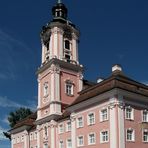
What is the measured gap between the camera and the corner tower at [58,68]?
6125cm

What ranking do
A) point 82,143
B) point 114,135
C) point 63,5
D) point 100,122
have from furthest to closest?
point 63,5, point 82,143, point 100,122, point 114,135

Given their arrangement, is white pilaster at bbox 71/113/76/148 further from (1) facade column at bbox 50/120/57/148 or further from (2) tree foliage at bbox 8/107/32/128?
(2) tree foliage at bbox 8/107/32/128

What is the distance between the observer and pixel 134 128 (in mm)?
44750

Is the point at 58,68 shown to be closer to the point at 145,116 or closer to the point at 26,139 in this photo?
→ the point at 26,139

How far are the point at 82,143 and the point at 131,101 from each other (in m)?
9.50

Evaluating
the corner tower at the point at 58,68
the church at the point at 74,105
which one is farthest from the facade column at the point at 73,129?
the corner tower at the point at 58,68

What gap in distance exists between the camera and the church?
44.4 meters

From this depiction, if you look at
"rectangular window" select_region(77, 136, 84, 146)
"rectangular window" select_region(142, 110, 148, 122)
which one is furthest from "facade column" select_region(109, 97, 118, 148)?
"rectangular window" select_region(77, 136, 84, 146)

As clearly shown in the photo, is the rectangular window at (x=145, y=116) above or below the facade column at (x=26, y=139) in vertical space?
above

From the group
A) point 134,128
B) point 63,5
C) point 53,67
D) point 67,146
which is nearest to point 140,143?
point 134,128

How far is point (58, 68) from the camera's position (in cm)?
6234

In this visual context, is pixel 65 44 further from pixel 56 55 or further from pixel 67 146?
pixel 67 146

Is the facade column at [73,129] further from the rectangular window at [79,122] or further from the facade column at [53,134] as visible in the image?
the facade column at [53,134]

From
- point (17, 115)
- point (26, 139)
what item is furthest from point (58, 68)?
point (17, 115)
